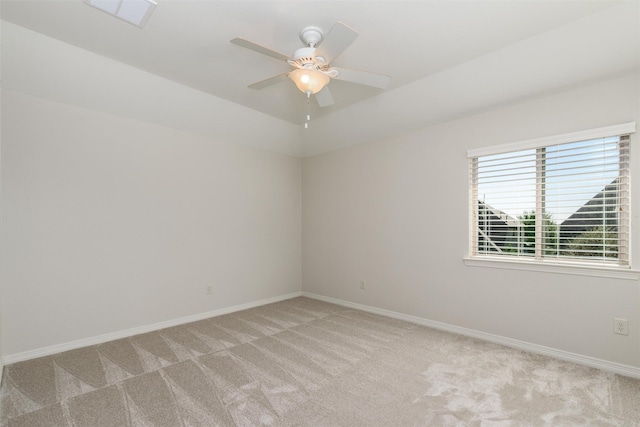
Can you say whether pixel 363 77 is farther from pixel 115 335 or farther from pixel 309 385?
pixel 115 335

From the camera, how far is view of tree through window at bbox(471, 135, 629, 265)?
263 centimetres

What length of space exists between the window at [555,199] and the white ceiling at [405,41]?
0.53 metres

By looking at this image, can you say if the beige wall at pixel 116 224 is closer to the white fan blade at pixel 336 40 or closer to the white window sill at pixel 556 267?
the white fan blade at pixel 336 40

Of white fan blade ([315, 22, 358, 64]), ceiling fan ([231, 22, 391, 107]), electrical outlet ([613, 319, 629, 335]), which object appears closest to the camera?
white fan blade ([315, 22, 358, 64])

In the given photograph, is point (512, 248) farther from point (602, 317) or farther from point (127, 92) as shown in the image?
point (127, 92)

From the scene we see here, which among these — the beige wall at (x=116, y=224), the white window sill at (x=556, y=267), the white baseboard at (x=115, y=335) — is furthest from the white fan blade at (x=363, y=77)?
the white baseboard at (x=115, y=335)

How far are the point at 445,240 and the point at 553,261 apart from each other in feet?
3.36

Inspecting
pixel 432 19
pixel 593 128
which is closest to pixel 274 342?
pixel 432 19

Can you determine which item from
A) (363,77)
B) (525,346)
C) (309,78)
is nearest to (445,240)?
(525,346)

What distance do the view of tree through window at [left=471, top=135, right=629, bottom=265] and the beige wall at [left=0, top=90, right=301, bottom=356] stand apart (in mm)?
3107

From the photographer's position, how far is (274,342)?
126 inches

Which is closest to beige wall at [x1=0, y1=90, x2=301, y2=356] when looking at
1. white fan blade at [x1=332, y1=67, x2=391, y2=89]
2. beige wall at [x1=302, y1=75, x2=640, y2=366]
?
beige wall at [x1=302, y1=75, x2=640, y2=366]

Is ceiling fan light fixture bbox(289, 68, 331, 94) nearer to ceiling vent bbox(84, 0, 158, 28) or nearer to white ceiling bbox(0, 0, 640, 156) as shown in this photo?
white ceiling bbox(0, 0, 640, 156)

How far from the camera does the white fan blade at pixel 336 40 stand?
6.20 feet
